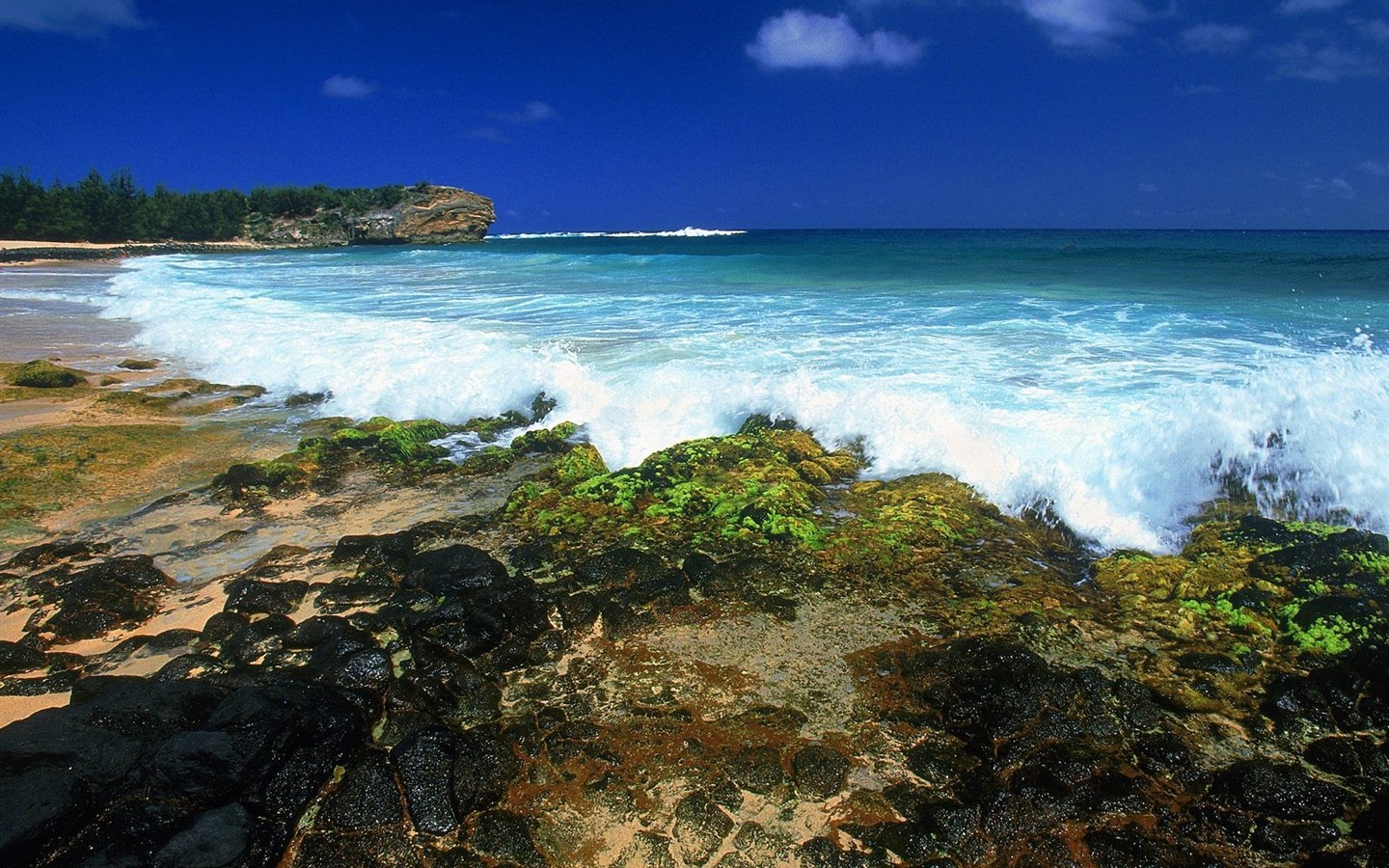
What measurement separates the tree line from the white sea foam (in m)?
47.6

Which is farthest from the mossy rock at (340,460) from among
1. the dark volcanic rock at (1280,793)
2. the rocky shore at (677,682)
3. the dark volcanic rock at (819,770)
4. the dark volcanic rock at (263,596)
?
the dark volcanic rock at (1280,793)

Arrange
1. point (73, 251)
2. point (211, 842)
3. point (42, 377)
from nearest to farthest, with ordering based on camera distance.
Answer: point (211, 842)
point (42, 377)
point (73, 251)

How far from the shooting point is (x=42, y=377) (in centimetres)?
1002

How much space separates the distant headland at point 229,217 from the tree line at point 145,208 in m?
0.07

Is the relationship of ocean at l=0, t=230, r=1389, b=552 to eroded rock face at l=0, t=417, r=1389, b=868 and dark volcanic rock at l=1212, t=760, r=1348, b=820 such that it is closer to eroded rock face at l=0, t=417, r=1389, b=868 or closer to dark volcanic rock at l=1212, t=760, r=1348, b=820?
eroded rock face at l=0, t=417, r=1389, b=868

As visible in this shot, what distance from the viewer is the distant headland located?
51.2m

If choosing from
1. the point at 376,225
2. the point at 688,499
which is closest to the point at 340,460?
the point at 688,499

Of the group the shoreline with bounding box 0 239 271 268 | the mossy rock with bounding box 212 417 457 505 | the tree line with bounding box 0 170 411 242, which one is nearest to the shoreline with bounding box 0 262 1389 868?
the mossy rock with bounding box 212 417 457 505

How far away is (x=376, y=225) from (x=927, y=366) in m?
68.9

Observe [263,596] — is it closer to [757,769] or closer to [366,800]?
[366,800]

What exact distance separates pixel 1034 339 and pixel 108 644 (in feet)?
41.4

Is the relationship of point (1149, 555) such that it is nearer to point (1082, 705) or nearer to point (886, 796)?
point (1082, 705)

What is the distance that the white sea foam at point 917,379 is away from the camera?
5.75m

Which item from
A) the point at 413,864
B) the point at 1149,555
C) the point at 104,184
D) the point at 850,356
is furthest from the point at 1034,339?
the point at 104,184
